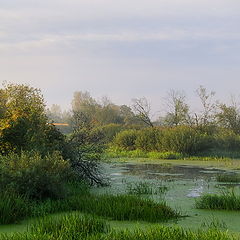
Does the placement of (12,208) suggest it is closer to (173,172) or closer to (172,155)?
(173,172)

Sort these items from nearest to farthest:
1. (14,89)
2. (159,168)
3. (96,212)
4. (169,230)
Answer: (169,230) → (96,212) → (14,89) → (159,168)

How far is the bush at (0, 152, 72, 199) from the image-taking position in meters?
9.11

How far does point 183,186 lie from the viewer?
12.7m

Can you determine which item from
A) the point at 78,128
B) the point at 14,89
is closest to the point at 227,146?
the point at 78,128

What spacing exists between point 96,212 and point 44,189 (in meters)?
1.54

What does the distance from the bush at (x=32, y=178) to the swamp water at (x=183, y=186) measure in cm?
196

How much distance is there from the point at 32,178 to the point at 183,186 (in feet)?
16.2

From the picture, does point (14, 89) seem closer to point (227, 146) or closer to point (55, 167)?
point (55, 167)

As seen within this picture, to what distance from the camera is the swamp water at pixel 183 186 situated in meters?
8.02

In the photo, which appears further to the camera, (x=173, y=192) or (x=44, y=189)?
(x=173, y=192)

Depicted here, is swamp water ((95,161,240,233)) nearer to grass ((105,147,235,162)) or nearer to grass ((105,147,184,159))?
grass ((105,147,235,162))

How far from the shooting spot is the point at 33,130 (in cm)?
1289

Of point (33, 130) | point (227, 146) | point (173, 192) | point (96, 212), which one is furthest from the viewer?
point (227, 146)

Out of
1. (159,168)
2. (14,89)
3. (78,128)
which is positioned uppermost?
(14,89)
